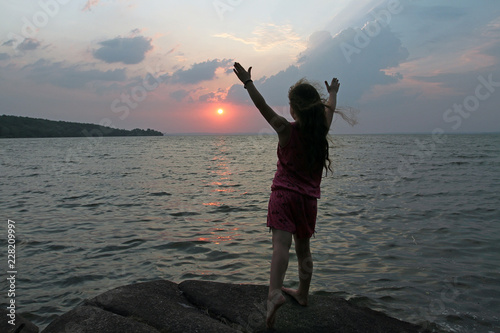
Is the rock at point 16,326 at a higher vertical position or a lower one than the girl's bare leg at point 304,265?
lower

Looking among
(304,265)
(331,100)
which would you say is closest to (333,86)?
(331,100)

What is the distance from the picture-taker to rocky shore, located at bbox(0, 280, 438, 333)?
3.17 meters

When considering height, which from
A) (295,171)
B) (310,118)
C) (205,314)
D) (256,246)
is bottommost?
(256,246)

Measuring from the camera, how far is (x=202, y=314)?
3.51 meters

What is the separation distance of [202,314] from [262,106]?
2099mm


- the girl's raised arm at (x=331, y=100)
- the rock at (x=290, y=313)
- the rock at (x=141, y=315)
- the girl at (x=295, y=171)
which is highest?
the girl's raised arm at (x=331, y=100)

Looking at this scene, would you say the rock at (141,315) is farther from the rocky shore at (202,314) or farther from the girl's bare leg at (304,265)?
the girl's bare leg at (304,265)

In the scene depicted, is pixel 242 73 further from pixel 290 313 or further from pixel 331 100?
pixel 290 313

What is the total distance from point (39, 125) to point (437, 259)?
162 meters

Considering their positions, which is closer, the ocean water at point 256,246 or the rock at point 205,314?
the rock at point 205,314

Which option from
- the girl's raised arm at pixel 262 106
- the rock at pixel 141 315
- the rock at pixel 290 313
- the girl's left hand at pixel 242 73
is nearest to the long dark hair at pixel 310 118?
the girl's raised arm at pixel 262 106

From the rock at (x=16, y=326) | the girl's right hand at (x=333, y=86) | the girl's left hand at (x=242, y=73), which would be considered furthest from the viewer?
the girl's right hand at (x=333, y=86)

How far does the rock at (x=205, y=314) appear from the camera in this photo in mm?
3172

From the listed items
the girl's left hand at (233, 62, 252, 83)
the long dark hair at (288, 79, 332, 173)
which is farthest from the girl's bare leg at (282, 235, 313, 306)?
the girl's left hand at (233, 62, 252, 83)
